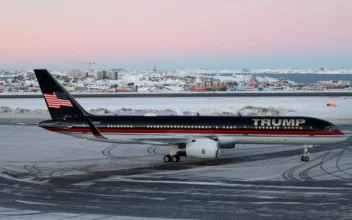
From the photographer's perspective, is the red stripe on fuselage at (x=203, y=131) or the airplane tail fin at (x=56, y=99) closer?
the red stripe on fuselage at (x=203, y=131)

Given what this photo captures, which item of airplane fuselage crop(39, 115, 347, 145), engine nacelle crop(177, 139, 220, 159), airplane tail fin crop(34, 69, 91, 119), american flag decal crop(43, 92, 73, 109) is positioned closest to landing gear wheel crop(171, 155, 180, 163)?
airplane fuselage crop(39, 115, 347, 145)

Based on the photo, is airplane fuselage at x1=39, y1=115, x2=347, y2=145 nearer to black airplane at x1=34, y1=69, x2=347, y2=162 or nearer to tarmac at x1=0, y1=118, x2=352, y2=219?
black airplane at x1=34, y1=69, x2=347, y2=162

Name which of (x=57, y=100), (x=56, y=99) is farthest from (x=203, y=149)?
(x=56, y=99)

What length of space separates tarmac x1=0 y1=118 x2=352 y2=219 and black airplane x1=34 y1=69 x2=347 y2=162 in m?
1.51

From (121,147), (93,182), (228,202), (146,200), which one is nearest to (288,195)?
(228,202)

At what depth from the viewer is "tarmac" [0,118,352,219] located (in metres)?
22.2

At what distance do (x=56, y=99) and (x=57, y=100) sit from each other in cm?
16

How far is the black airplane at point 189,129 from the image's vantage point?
1371 inches

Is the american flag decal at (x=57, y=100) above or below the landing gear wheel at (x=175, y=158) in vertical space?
above

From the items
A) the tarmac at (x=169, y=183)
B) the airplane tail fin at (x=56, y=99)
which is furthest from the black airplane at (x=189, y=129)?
the tarmac at (x=169, y=183)

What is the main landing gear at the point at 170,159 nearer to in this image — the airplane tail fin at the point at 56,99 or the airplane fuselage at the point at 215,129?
the airplane fuselage at the point at 215,129

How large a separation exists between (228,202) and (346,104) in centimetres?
6465

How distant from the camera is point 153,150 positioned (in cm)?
4166

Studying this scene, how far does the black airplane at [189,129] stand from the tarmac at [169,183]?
4.94ft
